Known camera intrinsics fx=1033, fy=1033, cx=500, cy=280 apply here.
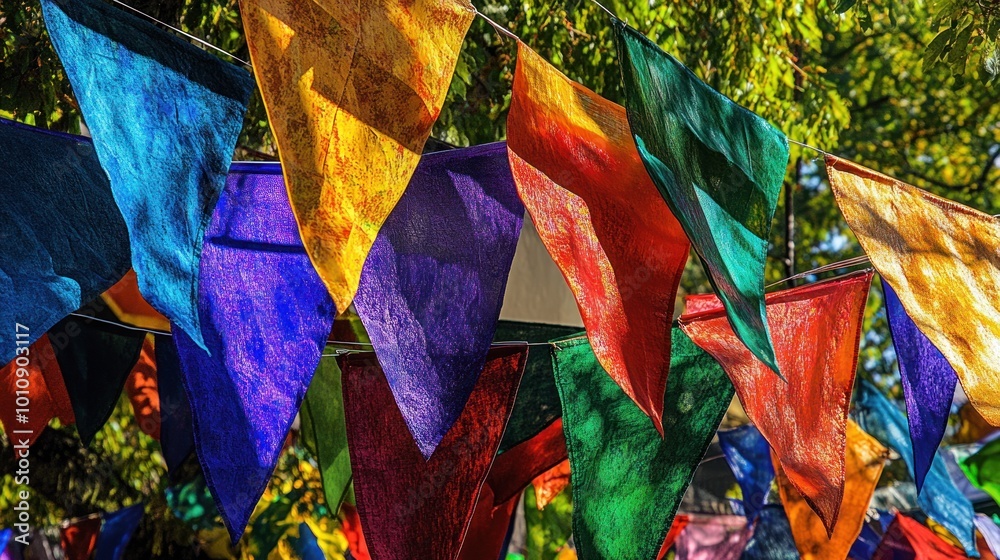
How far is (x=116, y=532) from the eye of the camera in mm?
4543

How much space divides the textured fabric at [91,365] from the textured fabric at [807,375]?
1.82 m

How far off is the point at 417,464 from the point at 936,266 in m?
1.49

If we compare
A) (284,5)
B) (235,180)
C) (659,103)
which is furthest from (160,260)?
(659,103)

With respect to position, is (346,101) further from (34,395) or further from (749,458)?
(749,458)

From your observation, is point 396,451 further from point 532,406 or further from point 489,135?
point 489,135

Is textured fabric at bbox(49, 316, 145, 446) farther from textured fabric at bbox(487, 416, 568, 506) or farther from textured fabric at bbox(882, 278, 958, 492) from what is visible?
textured fabric at bbox(882, 278, 958, 492)

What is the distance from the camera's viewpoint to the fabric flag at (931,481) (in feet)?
16.7

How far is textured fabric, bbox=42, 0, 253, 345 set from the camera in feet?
5.64

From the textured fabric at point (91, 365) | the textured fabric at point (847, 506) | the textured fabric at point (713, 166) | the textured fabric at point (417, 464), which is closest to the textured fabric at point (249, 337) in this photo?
the textured fabric at point (417, 464)

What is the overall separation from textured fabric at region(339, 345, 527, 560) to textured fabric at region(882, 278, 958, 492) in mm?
1161

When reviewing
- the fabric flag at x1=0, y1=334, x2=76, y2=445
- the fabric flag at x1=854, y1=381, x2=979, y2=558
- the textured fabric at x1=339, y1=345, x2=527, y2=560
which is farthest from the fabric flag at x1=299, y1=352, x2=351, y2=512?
the fabric flag at x1=854, y1=381, x2=979, y2=558

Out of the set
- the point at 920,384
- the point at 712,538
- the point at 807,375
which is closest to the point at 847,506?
the point at 712,538

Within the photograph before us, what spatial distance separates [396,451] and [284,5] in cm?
144

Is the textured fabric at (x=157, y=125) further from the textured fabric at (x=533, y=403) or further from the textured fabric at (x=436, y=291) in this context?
the textured fabric at (x=533, y=403)
